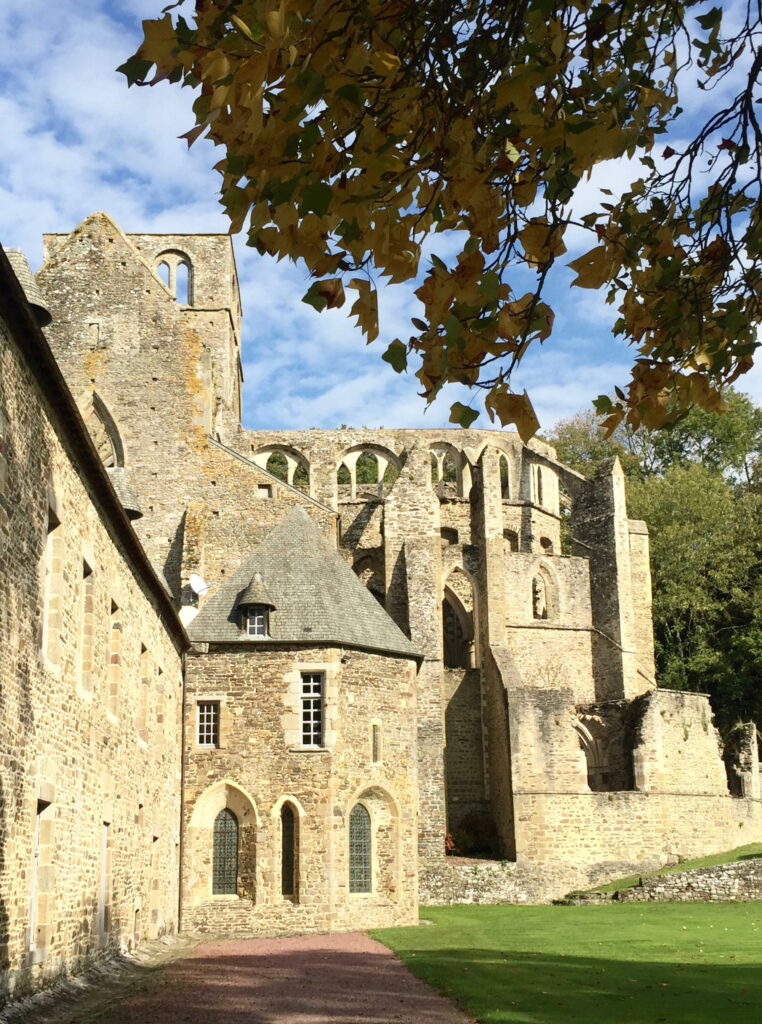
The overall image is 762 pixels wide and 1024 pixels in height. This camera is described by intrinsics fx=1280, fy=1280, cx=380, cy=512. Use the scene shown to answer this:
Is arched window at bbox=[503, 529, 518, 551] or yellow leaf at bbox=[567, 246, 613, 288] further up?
arched window at bbox=[503, 529, 518, 551]

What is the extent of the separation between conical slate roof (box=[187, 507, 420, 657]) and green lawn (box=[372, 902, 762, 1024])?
609cm

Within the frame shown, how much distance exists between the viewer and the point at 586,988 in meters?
14.8

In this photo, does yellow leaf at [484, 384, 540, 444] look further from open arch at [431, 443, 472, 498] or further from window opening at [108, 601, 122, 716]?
open arch at [431, 443, 472, 498]

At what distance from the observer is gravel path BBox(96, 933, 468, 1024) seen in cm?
1210

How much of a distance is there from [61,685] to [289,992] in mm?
4468

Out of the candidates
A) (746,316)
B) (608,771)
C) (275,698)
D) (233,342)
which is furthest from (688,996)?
(233,342)

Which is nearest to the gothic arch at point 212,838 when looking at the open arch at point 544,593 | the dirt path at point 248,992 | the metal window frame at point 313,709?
the metal window frame at point 313,709

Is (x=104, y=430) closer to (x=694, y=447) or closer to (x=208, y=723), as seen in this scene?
(x=208, y=723)

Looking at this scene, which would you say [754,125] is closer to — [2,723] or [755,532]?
[2,723]

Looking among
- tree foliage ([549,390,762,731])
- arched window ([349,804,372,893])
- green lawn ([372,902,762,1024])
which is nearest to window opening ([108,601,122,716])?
green lawn ([372,902,762,1024])

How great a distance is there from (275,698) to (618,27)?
69.6 feet

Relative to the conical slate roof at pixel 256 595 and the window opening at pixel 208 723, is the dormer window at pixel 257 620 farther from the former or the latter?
the window opening at pixel 208 723

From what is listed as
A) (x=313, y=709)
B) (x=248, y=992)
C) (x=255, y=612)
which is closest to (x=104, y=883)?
(x=248, y=992)

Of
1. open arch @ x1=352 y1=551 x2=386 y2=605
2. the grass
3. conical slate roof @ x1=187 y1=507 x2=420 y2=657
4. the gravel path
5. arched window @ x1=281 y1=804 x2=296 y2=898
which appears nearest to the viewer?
the gravel path
